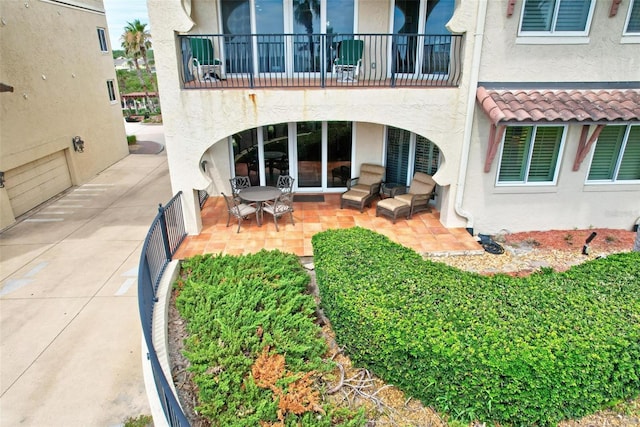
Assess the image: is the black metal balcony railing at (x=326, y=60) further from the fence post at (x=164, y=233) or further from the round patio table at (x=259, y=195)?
the fence post at (x=164, y=233)

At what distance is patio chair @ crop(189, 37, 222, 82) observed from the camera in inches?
397

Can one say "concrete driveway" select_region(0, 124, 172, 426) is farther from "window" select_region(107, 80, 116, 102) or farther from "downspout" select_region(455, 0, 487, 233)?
"window" select_region(107, 80, 116, 102)

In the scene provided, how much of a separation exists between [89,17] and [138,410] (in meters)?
20.1

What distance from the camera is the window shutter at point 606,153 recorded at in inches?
392

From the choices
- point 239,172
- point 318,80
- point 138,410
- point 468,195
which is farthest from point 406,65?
point 138,410

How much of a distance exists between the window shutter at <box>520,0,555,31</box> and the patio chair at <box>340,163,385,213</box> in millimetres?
5131

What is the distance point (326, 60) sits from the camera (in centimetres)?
1094

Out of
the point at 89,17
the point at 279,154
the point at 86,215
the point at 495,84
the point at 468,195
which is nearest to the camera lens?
the point at 495,84

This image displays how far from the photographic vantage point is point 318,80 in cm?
1054

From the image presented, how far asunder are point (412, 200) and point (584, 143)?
14.7ft

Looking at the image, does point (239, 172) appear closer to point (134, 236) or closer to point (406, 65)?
point (134, 236)

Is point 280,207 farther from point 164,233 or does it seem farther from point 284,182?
point 164,233

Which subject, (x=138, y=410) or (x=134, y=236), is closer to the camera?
(x=138, y=410)

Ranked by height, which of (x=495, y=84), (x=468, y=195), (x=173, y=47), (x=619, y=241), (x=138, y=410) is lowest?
(x=138, y=410)
